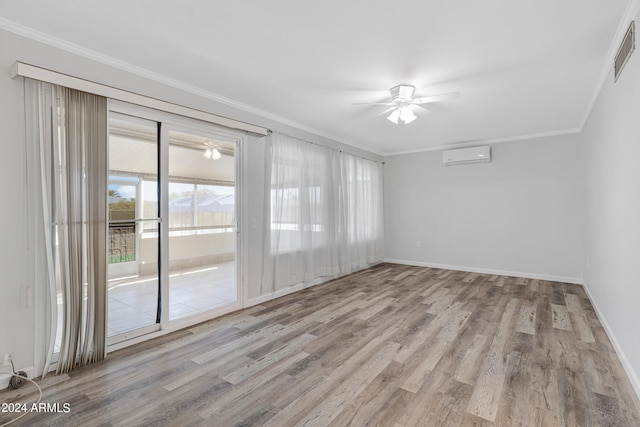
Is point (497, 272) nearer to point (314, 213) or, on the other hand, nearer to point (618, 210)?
point (618, 210)

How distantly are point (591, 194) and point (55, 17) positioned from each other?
5824 mm

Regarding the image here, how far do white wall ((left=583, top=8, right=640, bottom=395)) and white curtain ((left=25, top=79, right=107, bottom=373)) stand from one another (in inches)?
157

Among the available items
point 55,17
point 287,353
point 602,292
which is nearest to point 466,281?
point 602,292

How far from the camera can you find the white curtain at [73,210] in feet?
7.44

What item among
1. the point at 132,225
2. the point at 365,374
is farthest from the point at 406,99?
the point at 132,225

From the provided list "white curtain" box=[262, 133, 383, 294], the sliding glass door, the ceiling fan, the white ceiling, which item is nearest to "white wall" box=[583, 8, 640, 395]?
the white ceiling

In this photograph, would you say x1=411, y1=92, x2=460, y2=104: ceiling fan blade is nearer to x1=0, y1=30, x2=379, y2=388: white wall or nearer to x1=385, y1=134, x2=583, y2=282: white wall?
x1=385, y1=134, x2=583, y2=282: white wall

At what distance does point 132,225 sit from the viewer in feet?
9.44

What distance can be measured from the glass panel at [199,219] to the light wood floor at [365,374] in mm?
553

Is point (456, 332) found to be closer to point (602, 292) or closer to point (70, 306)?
point (602, 292)

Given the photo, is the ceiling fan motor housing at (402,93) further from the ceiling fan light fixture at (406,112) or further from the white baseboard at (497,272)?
the white baseboard at (497,272)

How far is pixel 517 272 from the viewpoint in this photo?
5.42 m

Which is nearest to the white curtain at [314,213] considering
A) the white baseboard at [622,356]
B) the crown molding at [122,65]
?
the crown molding at [122,65]

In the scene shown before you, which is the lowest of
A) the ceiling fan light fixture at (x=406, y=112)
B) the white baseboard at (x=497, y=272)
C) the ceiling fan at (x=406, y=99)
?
the white baseboard at (x=497, y=272)
